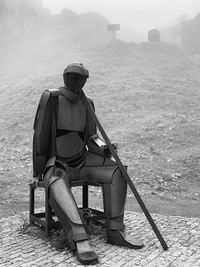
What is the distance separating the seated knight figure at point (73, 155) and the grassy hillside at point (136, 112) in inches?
145

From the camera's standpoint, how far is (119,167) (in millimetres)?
5316

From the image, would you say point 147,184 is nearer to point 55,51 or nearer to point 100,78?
point 100,78

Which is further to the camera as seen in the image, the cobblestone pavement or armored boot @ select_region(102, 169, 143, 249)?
armored boot @ select_region(102, 169, 143, 249)

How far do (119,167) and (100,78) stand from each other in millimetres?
22775

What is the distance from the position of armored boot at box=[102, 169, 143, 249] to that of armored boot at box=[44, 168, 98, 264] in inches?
18.8

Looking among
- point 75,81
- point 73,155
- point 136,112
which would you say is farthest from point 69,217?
point 136,112

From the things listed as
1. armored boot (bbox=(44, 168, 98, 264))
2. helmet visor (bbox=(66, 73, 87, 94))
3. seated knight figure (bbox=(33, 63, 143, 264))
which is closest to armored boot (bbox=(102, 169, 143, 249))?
seated knight figure (bbox=(33, 63, 143, 264))

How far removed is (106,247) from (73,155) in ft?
4.22

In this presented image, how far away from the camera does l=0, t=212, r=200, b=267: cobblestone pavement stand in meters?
4.62

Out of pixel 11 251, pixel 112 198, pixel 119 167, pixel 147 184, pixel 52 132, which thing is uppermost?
pixel 52 132

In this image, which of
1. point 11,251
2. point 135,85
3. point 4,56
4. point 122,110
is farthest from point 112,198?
point 4,56

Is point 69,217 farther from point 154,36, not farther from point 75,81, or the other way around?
point 154,36

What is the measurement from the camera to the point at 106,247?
5.16m

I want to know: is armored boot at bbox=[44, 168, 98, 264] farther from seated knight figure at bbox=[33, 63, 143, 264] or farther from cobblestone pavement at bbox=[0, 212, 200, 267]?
cobblestone pavement at bbox=[0, 212, 200, 267]
